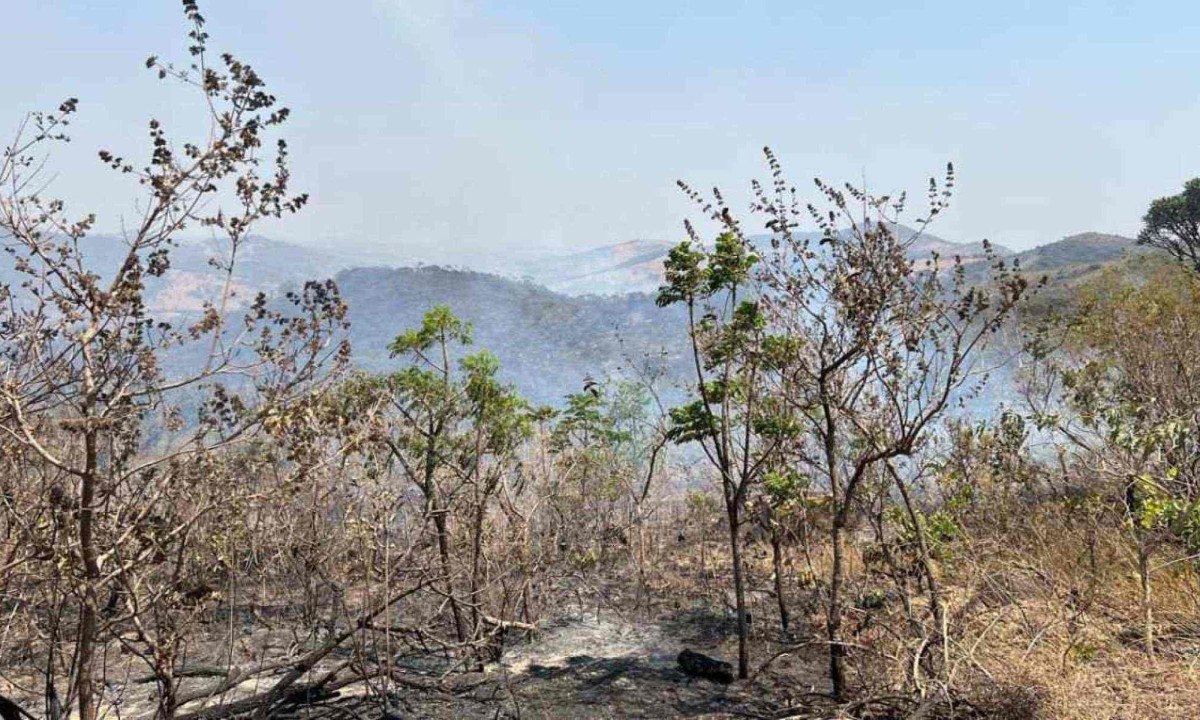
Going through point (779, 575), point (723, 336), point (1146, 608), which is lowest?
point (779, 575)

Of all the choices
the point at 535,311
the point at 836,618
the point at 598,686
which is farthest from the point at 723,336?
the point at 535,311

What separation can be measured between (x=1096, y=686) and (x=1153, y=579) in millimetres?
3403

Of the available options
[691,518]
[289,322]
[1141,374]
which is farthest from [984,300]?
[691,518]

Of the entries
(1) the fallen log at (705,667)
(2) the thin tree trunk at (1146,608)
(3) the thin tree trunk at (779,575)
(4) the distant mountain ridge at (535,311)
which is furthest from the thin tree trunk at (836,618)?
(4) the distant mountain ridge at (535,311)

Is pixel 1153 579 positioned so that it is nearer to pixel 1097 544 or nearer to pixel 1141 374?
pixel 1097 544

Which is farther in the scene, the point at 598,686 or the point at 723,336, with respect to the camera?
the point at 598,686

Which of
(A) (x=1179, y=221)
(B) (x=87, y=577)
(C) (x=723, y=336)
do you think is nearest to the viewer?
(B) (x=87, y=577)

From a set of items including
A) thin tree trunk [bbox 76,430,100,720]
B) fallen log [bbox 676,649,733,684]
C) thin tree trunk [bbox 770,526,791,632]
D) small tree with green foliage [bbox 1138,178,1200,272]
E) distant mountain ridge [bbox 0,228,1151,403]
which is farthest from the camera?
distant mountain ridge [bbox 0,228,1151,403]

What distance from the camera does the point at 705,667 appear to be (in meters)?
8.07

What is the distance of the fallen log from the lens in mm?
7926

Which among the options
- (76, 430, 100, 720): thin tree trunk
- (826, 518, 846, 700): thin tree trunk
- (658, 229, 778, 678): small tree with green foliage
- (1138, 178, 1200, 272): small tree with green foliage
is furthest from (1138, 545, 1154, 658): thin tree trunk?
(1138, 178, 1200, 272): small tree with green foliage

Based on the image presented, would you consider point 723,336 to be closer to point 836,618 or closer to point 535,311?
point 836,618

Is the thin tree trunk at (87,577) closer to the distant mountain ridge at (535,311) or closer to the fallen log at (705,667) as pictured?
the fallen log at (705,667)

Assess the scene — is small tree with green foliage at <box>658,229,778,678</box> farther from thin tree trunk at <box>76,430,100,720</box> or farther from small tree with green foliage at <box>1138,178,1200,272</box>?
small tree with green foliage at <box>1138,178,1200,272</box>
